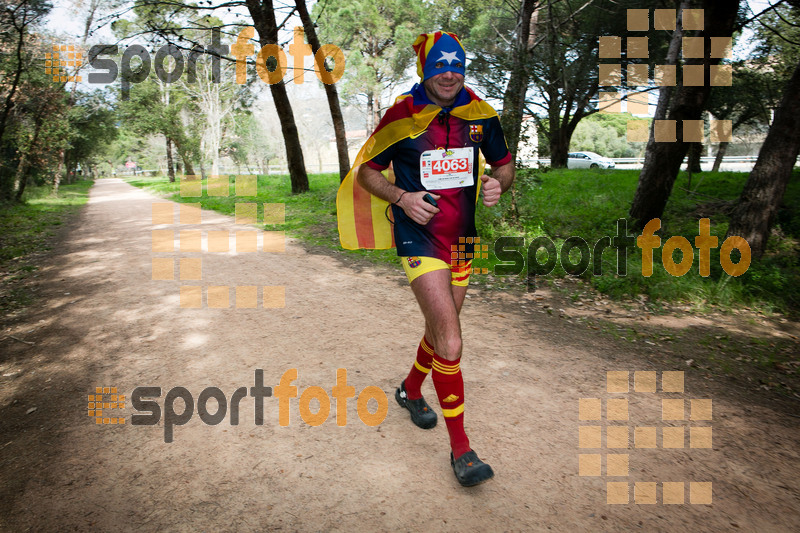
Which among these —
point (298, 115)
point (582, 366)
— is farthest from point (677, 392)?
point (298, 115)

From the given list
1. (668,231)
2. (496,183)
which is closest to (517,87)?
(668,231)

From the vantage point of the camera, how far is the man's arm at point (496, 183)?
8.63 feet

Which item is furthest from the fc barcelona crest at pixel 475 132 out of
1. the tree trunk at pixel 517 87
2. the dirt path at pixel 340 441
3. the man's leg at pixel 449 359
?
the tree trunk at pixel 517 87

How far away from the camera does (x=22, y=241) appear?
34.8 ft

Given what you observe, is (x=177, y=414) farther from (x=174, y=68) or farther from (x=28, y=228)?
(x=174, y=68)

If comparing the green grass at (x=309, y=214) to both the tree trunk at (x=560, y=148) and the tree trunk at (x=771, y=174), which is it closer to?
the tree trunk at (x=771, y=174)

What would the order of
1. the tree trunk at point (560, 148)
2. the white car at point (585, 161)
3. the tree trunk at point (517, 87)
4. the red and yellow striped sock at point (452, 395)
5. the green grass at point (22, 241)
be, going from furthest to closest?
the white car at point (585, 161), the tree trunk at point (560, 148), the tree trunk at point (517, 87), the green grass at point (22, 241), the red and yellow striped sock at point (452, 395)

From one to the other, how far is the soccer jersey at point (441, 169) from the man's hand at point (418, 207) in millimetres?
138

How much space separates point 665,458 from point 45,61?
25.3 meters

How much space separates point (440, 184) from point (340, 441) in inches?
75.3

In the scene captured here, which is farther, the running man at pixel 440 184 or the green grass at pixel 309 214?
the green grass at pixel 309 214

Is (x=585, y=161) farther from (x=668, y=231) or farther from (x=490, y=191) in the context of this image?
(x=490, y=191)

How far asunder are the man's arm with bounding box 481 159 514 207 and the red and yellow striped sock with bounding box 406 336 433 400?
113 cm

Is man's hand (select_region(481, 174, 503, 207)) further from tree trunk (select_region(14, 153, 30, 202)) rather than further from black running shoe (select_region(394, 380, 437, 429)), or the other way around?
tree trunk (select_region(14, 153, 30, 202))
